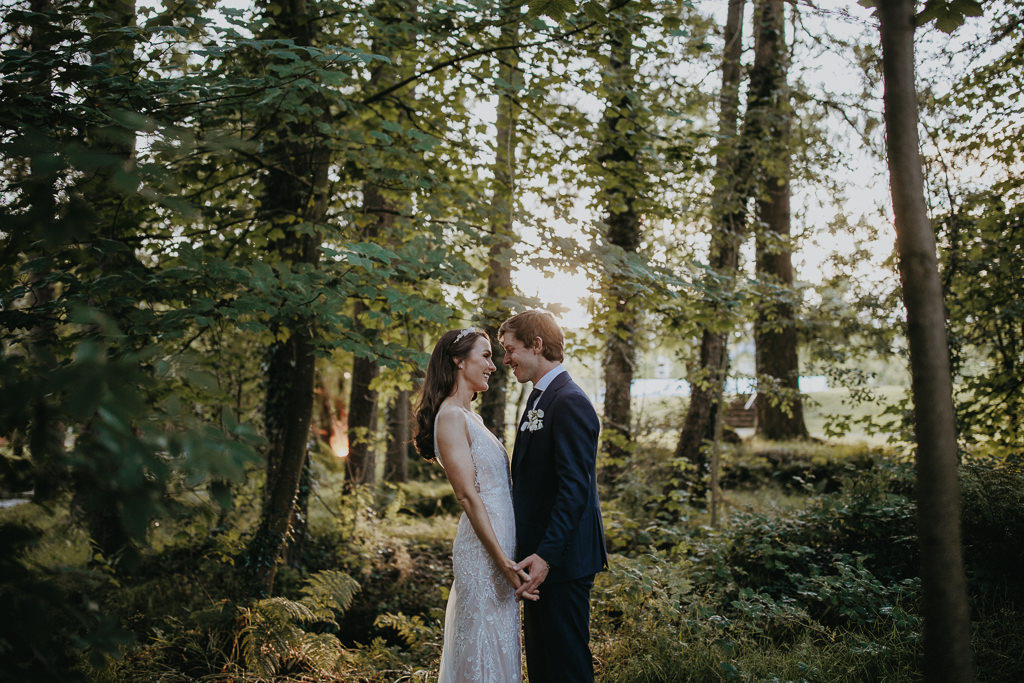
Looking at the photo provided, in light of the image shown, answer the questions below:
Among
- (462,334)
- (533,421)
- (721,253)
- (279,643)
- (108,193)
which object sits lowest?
(279,643)

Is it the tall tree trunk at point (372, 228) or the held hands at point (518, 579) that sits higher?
the tall tree trunk at point (372, 228)

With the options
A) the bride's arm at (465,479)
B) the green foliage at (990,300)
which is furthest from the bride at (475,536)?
the green foliage at (990,300)

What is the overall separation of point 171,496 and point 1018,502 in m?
5.44

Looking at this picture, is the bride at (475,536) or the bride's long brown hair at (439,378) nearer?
the bride at (475,536)

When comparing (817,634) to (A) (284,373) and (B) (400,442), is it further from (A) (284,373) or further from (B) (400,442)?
(B) (400,442)

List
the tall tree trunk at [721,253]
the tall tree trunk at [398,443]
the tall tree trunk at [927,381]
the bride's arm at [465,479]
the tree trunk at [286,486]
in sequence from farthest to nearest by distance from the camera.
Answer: the tall tree trunk at [398,443]
the tall tree trunk at [721,253]
the tree trunk at [286,486]
the bride's arm at [465,479]
the tall tree trunk at [927,381]

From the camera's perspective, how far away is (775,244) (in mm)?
6691

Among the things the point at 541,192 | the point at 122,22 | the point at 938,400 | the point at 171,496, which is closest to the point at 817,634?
the point at 938,400

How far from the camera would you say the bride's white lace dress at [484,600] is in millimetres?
2961

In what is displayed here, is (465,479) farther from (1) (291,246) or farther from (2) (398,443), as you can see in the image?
(2) (398,443)

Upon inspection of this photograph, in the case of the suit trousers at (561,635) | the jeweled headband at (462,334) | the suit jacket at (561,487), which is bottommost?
the suit trousers at (561,635)

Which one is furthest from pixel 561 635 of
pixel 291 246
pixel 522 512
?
pixel 291 246

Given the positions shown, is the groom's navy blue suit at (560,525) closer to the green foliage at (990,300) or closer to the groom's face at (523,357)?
the groom's face at (523,357)

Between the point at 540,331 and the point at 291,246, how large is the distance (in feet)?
11.1
